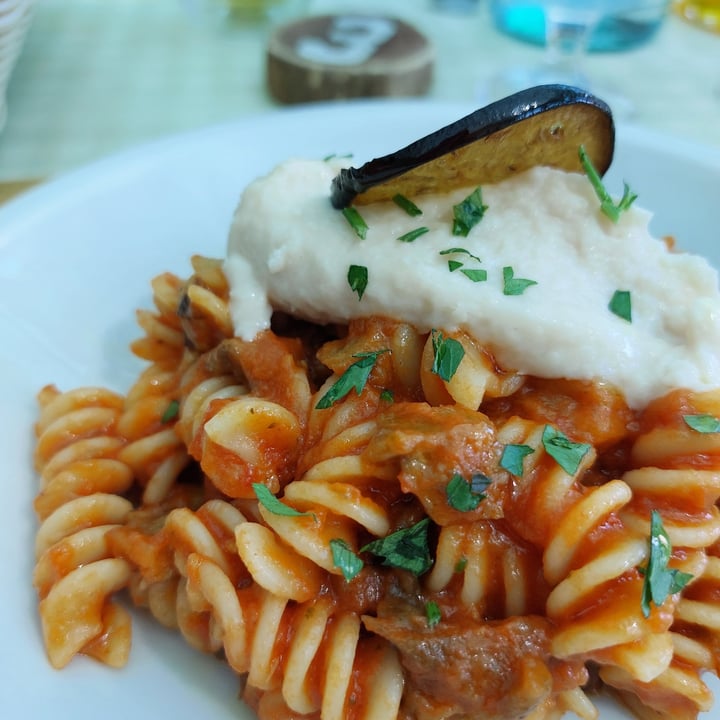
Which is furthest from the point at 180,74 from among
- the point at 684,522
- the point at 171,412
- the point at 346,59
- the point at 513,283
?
the point at 684,522

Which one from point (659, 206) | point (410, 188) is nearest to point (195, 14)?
point (659, 206)

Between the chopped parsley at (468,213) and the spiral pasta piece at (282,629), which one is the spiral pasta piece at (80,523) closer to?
the spiral pasta piece at (282,629)

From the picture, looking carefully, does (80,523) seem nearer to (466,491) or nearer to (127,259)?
(466,491)

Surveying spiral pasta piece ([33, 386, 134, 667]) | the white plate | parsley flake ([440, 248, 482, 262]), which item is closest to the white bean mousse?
parsley flake ([440, 248, 482, 262])

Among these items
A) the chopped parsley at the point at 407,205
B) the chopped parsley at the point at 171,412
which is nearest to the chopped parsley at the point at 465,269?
the chopped parsley at the point at 407,205

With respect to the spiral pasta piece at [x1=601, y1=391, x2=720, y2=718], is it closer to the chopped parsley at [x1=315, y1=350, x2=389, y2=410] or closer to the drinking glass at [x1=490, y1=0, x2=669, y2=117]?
the chopped parsley at [x1=315, y1=350, x2=389, y2=410]

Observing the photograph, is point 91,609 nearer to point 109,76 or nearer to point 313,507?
point 313,507

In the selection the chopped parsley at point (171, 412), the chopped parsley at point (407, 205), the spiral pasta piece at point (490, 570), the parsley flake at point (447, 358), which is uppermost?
the chopped parsley at point (407, 205)
